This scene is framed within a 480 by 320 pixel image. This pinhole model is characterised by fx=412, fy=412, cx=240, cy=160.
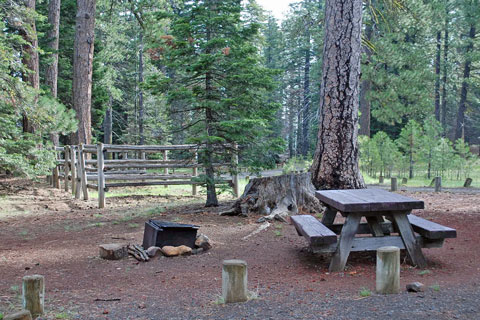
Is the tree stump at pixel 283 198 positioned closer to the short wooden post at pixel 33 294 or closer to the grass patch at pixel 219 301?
the grass patch at pixel 219 301

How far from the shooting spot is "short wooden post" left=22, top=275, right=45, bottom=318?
3469mm

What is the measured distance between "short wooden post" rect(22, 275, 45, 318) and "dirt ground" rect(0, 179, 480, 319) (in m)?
0.15

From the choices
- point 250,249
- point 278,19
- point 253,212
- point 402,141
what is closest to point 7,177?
point 253,212

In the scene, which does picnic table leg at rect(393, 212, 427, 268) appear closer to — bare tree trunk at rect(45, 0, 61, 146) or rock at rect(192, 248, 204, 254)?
rock at rect(192, 248, 204, 254)

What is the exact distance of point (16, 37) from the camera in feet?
34.2

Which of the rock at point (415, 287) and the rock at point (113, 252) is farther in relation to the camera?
the rock at point (113, 252)

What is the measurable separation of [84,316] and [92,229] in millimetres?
4740

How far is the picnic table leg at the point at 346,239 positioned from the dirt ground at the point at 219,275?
0.15m

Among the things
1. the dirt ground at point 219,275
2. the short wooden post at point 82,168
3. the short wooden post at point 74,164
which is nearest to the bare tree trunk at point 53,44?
the short wooden post at point 74,164

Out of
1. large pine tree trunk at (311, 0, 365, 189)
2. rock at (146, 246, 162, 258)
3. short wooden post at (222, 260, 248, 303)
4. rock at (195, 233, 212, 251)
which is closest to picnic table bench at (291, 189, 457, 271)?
short wooden post at (222, 260, 248, 303)

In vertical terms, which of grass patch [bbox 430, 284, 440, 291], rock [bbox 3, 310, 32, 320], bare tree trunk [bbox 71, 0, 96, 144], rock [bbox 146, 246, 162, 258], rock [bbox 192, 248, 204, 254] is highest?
bare tree trunk [bbox 71, 0, 96, 144]

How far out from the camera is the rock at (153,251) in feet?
19.2

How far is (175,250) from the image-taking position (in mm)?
5922

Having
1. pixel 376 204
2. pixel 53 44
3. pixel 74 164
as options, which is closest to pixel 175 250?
pixel 376 204
